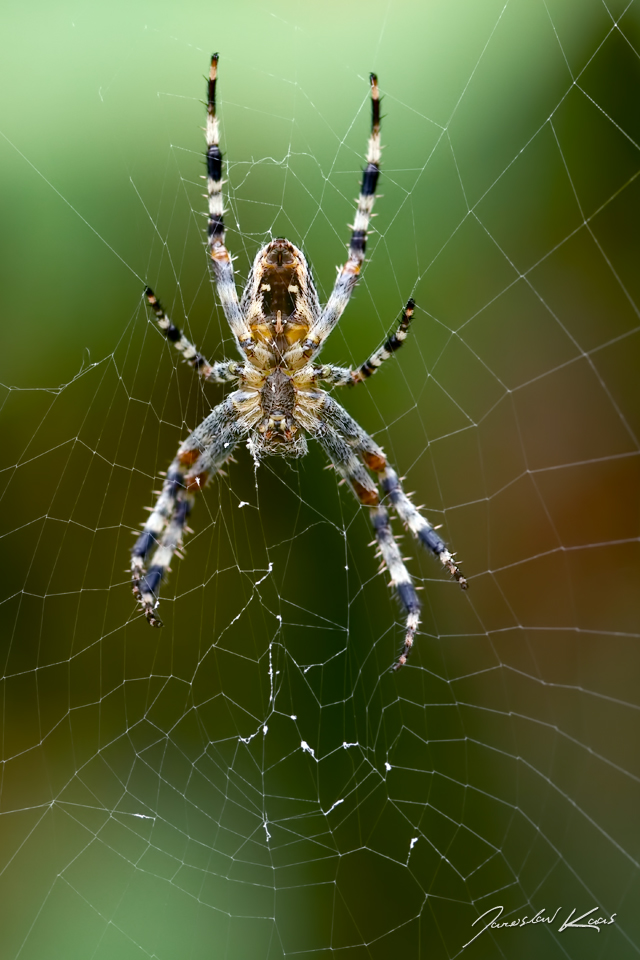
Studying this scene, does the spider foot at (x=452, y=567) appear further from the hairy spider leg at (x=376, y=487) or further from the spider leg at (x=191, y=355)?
the spider leg at (x=191, y=355)

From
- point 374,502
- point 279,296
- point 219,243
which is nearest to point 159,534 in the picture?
point 374,502

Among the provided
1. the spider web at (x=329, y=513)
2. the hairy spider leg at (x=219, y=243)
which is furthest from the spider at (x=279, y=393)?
the spider web at (x=329, y=513)

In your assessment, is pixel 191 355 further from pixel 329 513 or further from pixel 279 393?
pixel 329 513

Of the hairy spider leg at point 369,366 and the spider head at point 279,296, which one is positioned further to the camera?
the spider head at point 279,296

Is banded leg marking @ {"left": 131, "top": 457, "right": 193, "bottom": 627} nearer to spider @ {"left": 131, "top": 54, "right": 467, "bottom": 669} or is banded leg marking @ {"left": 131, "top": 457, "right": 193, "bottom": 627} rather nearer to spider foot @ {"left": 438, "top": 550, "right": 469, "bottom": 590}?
spider @ {"left": 131, "top": 54, "right": 467, "bottom": 669}

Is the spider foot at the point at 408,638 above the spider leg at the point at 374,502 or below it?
below

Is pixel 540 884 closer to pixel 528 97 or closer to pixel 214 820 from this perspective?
pixel 214 820
